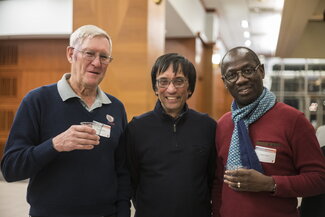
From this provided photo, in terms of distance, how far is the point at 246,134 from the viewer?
1.71 m

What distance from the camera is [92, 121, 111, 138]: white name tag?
1.68m

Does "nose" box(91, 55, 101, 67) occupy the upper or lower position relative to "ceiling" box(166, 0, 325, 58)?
lower

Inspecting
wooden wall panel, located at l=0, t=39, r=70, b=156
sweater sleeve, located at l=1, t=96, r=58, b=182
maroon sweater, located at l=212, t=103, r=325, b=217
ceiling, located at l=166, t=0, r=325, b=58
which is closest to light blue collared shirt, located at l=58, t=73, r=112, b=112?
sweater sleeve, located at l=1, t=96, r=58, b=182

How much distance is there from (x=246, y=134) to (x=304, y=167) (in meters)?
0.31

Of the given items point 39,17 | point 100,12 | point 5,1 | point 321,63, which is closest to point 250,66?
point 100,12

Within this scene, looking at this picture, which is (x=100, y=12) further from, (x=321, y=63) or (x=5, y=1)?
(x=321, y=63)

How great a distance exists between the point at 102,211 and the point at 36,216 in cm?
33

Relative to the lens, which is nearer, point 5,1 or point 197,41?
point 5,1

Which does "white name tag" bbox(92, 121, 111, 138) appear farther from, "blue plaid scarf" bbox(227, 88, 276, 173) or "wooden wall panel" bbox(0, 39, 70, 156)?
"wooden wall panel" bbox(0, 39, 70, 156)

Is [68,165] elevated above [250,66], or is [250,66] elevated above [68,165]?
[250,66]

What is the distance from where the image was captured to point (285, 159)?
1.68m

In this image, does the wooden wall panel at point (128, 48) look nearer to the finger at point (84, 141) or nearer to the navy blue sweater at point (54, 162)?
the navy blue sweater at point (54, 162)

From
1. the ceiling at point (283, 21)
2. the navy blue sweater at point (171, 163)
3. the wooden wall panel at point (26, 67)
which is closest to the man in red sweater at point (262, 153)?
the navy blue sweater at point (171, 163)

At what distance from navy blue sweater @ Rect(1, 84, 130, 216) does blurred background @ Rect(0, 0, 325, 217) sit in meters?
2.15
